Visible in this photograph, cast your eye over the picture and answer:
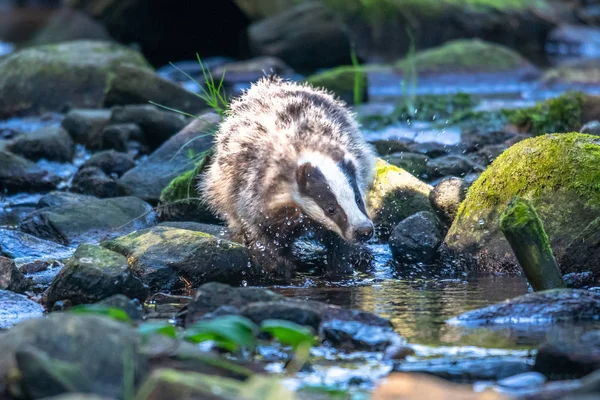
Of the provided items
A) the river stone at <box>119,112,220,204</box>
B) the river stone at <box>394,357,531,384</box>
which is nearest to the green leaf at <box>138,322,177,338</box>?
the river stone at <box>394,357,531,384</box>

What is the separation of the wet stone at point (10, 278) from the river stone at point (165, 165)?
324 centimetres

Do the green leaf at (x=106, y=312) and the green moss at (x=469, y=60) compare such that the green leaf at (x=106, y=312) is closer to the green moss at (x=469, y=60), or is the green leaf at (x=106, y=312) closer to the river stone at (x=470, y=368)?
the river stone at (x=470, y=368)

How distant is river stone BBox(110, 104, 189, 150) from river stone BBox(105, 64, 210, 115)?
1319mm

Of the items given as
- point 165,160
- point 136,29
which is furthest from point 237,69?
point 165,160

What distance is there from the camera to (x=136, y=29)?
24875 millimetres

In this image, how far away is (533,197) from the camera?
6.60m

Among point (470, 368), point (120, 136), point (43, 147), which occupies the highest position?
point (120, 136)

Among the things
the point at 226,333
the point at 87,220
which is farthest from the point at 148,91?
the point at 226,333

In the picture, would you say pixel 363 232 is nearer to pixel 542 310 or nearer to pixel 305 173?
pixel 305 173

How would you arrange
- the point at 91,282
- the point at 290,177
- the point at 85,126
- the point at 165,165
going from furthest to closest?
the point at 85,126, the point at 165,165, the point at 290,177, the point at 91,282

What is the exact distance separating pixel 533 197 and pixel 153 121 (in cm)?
700

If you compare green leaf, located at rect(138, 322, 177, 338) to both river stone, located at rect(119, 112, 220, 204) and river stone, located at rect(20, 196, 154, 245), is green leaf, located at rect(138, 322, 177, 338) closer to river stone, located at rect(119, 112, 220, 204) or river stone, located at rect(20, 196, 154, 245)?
river stone, located at rect(20, 196, 154, 245)

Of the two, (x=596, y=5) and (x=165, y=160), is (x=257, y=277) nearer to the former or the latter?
(x=165, y=160)

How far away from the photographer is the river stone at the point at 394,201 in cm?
793
